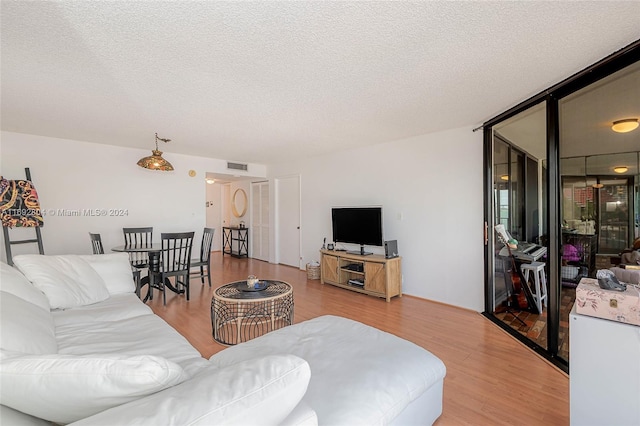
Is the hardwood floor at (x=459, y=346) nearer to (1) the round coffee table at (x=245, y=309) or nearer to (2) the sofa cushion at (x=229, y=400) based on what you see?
(1) the round coffee table at (x=245, y=309)

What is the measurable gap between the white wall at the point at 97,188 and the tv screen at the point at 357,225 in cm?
283

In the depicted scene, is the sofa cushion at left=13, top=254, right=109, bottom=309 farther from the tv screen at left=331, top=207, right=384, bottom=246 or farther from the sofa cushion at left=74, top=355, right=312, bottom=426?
the tv screen at left=331, top=207, right=384, bottom=246

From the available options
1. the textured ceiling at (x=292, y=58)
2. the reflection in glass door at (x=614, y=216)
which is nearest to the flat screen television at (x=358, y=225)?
the textured ceiling at (x=292, y=58)

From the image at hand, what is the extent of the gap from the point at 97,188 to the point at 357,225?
13.9ft

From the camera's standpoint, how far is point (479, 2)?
149 cm

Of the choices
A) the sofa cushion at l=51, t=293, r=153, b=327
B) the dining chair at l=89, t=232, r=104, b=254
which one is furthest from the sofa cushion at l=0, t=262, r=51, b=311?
the dining chair at l=89, t=232, r=104, b=254

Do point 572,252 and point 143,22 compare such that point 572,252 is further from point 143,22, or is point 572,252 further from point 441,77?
point 143,22

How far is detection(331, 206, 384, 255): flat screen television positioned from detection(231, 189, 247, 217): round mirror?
3.50 meters

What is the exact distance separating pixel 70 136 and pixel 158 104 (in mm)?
2405

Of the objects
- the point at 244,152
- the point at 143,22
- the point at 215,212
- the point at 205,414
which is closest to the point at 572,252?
the point at 205,414

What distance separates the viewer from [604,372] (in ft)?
4.61

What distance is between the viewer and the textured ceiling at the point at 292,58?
61.7 inches

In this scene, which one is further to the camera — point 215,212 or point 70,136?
point 215,212

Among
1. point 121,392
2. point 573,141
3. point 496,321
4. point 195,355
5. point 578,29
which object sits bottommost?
point 496,321
